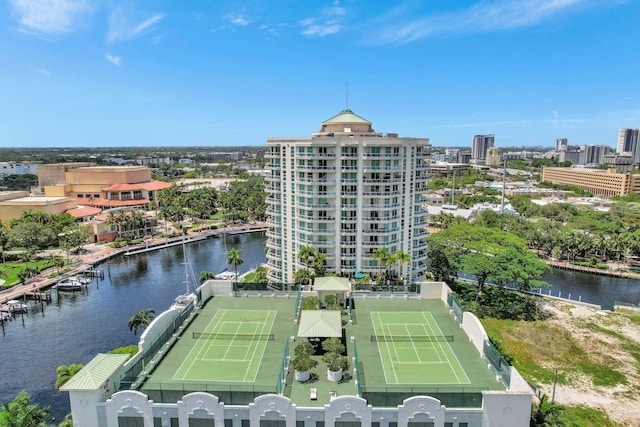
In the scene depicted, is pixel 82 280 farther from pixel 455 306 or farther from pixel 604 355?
pixel 604 355

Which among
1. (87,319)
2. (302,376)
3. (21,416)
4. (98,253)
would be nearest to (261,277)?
(87,319)

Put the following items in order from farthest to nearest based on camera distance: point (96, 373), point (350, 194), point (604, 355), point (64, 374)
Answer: point (350, 194)
point (604, 355)
point (64, 374)
point (96, 373)

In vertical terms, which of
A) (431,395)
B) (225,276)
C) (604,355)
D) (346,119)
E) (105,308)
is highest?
(346,119)

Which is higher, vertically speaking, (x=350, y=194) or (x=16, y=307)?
(x=350, y=194)

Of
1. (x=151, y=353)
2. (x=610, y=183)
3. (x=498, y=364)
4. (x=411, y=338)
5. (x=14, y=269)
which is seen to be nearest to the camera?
(x=498, y=364)

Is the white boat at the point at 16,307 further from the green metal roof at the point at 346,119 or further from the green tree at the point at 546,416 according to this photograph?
the green tree at the point at 546,416

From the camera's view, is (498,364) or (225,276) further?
(225,276)

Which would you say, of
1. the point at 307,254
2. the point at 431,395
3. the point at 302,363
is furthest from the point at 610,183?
the point at 302,363

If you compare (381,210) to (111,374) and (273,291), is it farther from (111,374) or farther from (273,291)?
(111,374)
